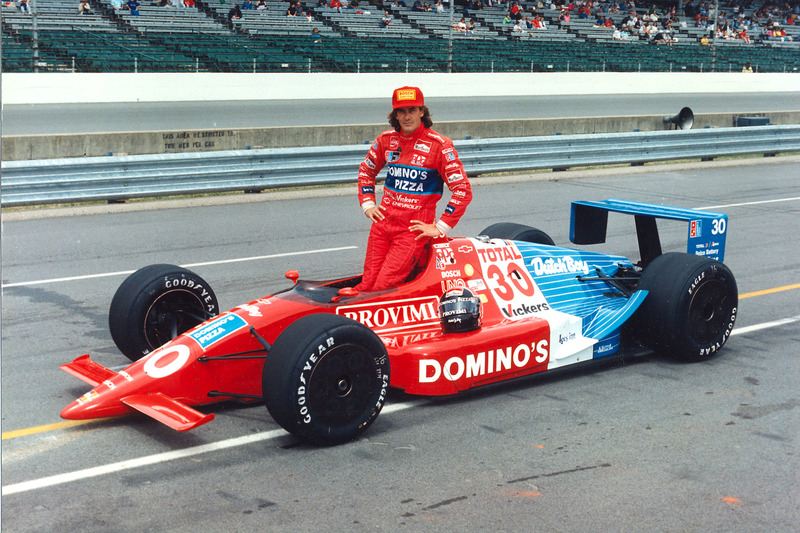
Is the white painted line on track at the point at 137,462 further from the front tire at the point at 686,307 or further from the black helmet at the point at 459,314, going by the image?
the front tire at the point at 686,307

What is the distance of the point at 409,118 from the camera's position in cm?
595

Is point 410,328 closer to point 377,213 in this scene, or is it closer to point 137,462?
point 377,213

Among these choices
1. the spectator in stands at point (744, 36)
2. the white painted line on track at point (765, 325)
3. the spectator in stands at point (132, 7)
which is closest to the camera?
the white painted line on track at point (765, 325)

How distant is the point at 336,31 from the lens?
32.4 metres

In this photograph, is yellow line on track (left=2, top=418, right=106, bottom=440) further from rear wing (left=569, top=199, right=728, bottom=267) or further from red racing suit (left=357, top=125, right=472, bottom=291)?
rear wing (left=569, top=199, right=728, bottom=267)

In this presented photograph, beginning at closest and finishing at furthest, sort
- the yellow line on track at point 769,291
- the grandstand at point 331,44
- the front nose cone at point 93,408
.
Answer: the front nose cone at point 93,408, the yellow line on track at point 769,291, the grandstand at point 331,44

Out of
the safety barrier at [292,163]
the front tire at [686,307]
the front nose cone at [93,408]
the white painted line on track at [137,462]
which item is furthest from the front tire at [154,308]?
the safety barrier at [292,163]

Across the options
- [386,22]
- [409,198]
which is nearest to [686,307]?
[409,198]

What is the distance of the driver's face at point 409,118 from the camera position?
5939 millimetres

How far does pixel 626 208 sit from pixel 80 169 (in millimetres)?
8039

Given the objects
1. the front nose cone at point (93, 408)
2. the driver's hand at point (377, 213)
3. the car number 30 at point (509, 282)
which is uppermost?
the driver's hand at point (377, 213)

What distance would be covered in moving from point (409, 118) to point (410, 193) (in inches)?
19.2

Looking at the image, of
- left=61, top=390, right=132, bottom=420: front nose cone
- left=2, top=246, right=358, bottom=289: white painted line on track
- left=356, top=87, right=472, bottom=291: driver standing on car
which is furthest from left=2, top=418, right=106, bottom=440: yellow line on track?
left=2, top=246, right=358, bottom=289: white painted line on track

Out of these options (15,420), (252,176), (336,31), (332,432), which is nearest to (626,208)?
(332,432)
